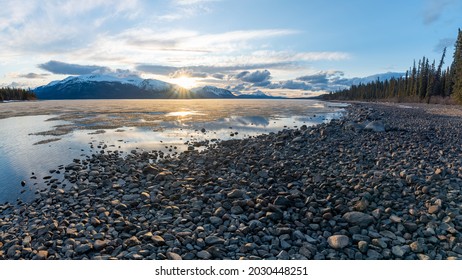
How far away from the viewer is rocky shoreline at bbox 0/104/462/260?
21.4ft

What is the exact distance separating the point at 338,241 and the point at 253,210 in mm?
2697

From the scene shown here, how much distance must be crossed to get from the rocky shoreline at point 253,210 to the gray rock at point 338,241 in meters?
0.02

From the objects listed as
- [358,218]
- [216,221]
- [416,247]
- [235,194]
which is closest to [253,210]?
[235,194]

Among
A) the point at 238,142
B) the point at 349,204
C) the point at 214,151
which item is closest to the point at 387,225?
the point at 349,204

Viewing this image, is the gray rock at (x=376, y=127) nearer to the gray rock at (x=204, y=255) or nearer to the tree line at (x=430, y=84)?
the gray rock at (x=204, y=255)

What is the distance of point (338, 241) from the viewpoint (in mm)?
6586

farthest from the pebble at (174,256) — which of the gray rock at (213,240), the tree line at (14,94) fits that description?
the tree line at (14,94)

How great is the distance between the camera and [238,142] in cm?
2045

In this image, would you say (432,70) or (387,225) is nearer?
(387,225)

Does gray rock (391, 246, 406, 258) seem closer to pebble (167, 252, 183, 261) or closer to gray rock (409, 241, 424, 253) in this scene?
gray rock (409, 241, 424, 253)

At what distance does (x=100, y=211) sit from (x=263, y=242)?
5496mm

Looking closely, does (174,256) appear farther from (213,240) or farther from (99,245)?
(99,245)

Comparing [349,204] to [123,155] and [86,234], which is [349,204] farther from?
[123,155]

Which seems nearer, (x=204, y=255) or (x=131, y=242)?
(x=204, y=255)
